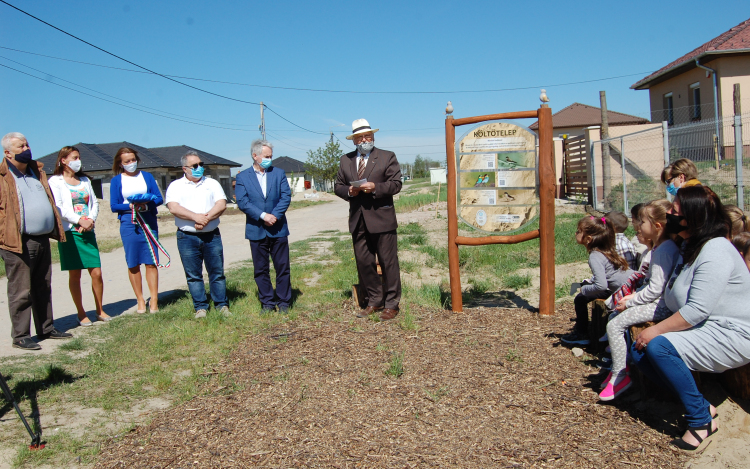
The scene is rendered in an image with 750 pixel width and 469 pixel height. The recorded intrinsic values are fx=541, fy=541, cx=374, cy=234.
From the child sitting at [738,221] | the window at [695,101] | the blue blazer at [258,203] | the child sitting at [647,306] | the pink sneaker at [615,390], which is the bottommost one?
the pink sneaker at [615,390]

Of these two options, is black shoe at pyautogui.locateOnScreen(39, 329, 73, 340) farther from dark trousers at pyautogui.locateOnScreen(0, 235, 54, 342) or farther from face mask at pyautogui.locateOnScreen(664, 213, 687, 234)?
face mask at pyautogui.locateOnScreen(664, 213, 687, 234)

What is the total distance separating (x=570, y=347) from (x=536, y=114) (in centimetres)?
228

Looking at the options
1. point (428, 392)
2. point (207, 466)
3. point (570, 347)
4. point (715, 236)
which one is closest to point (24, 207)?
point (207, 466)

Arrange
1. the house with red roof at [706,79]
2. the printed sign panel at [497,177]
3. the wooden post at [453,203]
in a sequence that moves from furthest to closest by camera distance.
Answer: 1. the house with red roof at [706,79]
2. the wooden post at [453,203]
3. the printed sign panel at [497,177]

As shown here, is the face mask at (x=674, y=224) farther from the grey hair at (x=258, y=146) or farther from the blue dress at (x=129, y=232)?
the blue dress at (x=129, y=232)

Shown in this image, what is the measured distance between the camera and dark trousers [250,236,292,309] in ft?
20.3

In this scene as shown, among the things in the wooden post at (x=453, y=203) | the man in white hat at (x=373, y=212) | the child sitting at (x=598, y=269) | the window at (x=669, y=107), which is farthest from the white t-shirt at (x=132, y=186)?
the window at (x=669, y=107)

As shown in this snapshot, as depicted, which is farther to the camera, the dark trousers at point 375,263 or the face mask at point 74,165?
the face mask at point 74,165

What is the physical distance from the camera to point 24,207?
5.38 m

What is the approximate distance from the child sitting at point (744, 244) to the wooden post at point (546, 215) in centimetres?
180

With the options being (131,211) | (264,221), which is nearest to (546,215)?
(264,221)

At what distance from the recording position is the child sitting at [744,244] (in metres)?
3.66

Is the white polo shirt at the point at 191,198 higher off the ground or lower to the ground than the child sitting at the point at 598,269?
higher

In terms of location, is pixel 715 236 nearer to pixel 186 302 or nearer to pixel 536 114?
pixel 536 114
